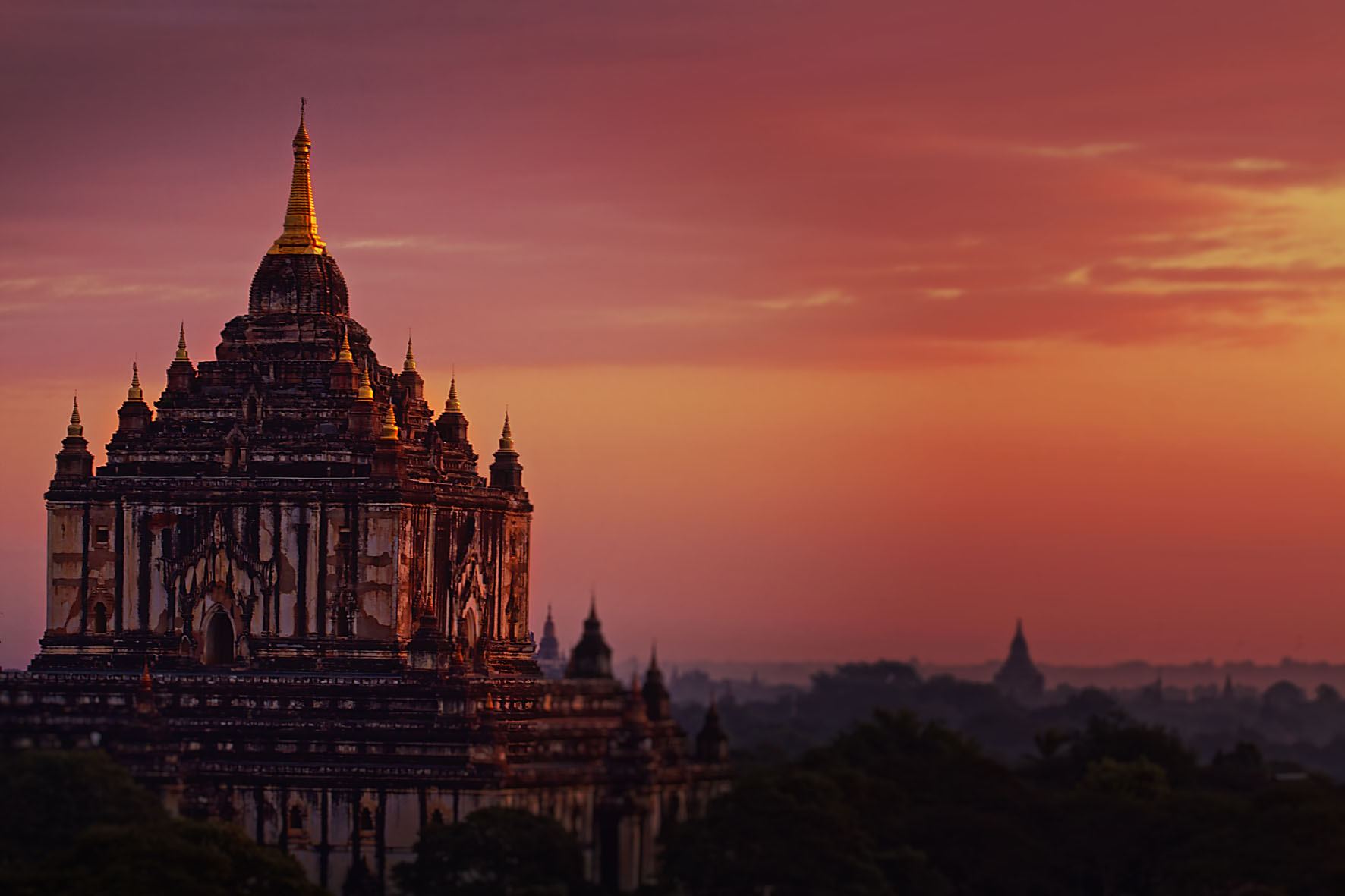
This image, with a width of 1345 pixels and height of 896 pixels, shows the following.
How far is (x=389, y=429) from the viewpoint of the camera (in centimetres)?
10606

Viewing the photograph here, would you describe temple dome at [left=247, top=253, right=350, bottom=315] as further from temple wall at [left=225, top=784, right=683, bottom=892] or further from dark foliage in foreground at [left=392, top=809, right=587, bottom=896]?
dark foliage in foreground at [left=392, top=809, right=587, bottom=896]

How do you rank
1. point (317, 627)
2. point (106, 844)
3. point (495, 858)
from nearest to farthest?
point (106, 844) → point (495, 858) → point (317, 627)

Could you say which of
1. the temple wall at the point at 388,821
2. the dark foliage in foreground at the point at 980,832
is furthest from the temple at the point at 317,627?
the dark foliage in foreground at the point at 980,832

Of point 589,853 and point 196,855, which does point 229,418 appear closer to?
point 589,853

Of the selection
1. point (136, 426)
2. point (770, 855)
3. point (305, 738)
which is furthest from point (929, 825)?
point (136, 426)

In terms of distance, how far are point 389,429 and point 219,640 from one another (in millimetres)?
7871

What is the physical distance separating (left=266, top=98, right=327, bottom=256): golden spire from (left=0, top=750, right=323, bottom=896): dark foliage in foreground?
21.0m

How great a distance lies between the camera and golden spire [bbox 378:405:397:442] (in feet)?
347

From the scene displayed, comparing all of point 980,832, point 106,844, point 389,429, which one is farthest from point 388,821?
point 980,832

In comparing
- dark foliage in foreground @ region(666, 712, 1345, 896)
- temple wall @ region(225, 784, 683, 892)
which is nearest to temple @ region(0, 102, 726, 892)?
temple wall @ region(225, 784, 683, 892)

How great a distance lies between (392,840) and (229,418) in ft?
51.7

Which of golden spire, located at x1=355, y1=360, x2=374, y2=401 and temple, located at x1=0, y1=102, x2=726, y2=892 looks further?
golden spire, located at x1=355, y1=360, x2=374, y2=401

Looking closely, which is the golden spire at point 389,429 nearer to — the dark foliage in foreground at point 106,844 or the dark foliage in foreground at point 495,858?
the dark foliage in foreground at point 106,844

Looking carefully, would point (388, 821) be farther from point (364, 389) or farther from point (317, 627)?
point (364, 389)
